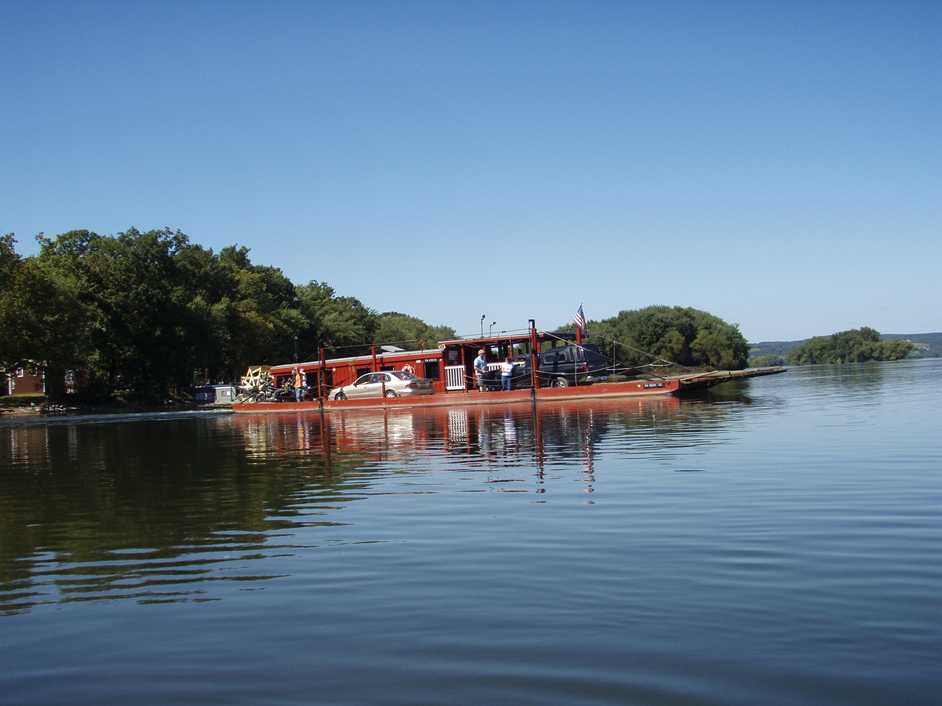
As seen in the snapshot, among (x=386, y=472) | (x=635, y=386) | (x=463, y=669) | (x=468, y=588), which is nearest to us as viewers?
(x=463, y=669)

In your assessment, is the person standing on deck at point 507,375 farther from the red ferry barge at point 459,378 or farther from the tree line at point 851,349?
the tree line at point 851,349

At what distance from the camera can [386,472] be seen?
1452 centimetres

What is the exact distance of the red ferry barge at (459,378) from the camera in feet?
117

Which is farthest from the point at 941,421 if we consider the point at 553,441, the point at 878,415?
the point at 553,441

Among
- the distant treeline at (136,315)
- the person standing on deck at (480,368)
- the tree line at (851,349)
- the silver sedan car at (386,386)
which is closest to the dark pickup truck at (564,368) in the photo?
the person standing on deck at (480,368)

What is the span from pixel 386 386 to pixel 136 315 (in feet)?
81.8

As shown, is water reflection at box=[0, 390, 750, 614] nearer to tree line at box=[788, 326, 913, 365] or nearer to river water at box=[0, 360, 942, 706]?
river water at box=[0, 360, 942, 706]

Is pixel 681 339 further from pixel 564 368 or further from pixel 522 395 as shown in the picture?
pixel 522 395

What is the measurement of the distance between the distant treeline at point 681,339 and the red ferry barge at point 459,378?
160 ft

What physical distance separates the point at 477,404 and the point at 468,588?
30.2 meters

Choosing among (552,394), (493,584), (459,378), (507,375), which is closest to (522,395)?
(552,394)

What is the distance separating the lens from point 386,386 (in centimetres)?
4106

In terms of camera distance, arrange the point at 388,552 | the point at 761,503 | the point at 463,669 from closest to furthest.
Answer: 1. the point at 463,669
2. the point at 388,552
3. the point at 761,503

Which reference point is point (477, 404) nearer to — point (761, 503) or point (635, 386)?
point (635, 386)
